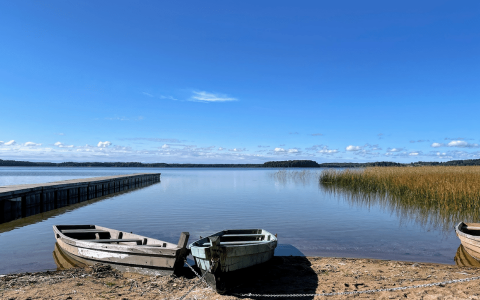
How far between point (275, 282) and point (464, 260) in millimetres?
5380

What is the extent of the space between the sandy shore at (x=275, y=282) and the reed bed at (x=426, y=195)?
672 centimetres

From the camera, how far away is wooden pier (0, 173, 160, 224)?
14711 mm

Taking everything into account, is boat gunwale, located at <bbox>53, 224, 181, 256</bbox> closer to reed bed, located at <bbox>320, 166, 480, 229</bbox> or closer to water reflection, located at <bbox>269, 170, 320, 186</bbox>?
reed bed, located at <bbox>320, 166, 480, 229</bbox>

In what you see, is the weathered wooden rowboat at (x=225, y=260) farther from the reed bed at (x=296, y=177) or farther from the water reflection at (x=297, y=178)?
the reed bed at (x=296, y=177)

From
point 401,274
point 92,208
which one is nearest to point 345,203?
point 401,274

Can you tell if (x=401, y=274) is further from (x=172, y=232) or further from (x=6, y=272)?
(x=6, y=272)

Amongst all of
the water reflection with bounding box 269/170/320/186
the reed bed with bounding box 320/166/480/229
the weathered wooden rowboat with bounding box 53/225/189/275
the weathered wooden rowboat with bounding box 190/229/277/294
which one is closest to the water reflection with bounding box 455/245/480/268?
the reed bed with bounding box 320/166/480/229

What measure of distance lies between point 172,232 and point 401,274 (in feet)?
26.6

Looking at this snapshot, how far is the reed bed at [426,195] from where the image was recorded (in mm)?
13766

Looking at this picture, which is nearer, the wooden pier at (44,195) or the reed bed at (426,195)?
the reed bed at (426,195)

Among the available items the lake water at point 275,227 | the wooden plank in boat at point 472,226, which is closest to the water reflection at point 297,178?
the lake water at point 275,227

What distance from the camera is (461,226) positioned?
923 cm

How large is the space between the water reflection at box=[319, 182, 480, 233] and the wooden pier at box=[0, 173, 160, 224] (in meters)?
17.7

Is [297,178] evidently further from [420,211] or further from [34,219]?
[34,219]
